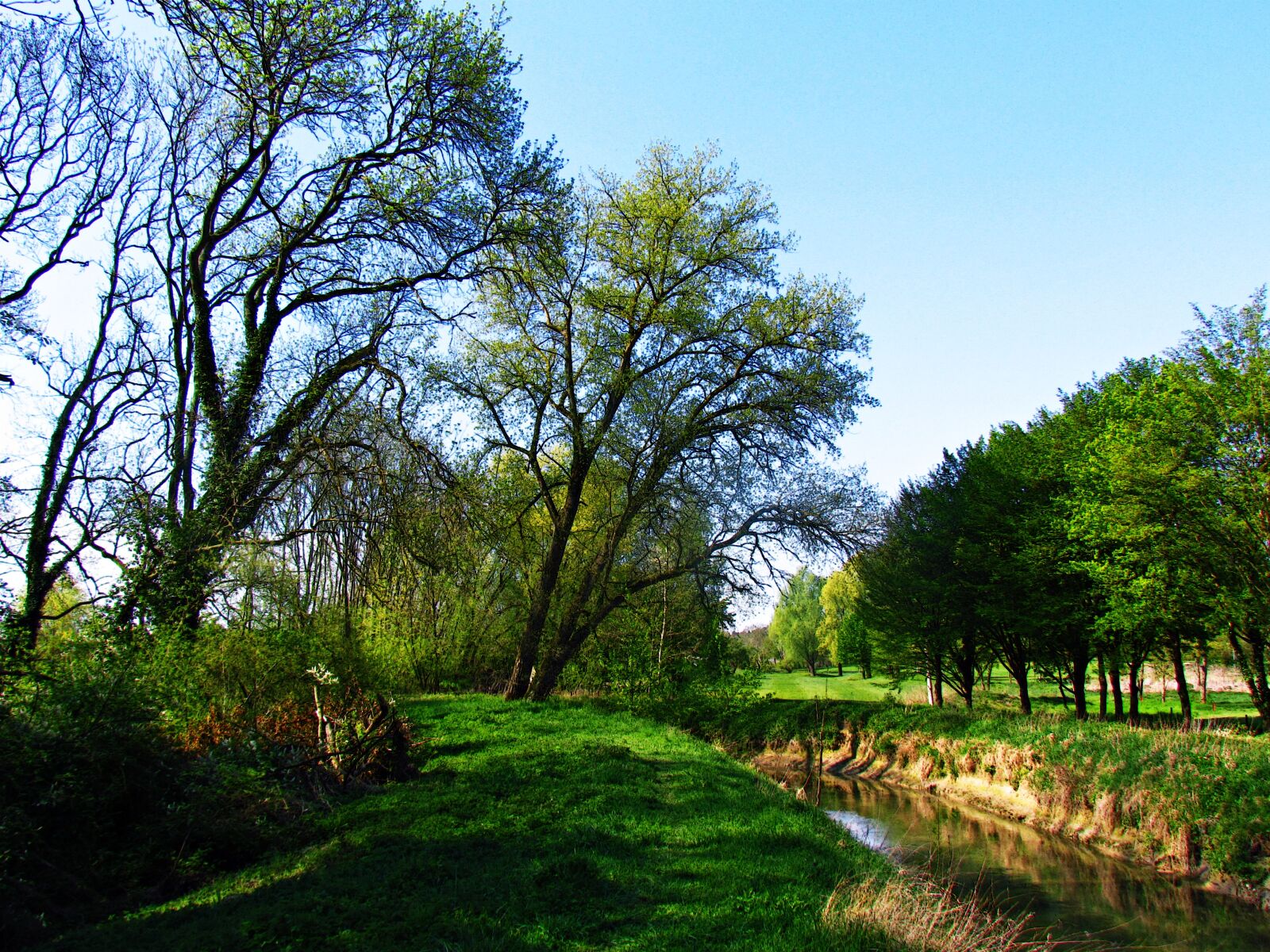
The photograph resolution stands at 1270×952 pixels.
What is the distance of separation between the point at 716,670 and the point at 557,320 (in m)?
12.1

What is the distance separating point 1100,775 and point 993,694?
86.5ft

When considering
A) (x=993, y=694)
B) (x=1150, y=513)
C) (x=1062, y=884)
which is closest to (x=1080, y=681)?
(x=1150, y=513)

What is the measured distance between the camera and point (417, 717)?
16891 mm

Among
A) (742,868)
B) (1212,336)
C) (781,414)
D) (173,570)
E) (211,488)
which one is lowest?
(742,868)

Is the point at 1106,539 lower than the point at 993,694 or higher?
higher

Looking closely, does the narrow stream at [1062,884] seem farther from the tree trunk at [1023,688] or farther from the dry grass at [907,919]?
the tree trunk at [1023,688]

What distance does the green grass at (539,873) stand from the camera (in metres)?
5.66

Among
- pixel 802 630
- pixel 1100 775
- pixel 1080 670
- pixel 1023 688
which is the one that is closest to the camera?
pixel 1100 775

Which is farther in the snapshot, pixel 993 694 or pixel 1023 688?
pixel 993 694

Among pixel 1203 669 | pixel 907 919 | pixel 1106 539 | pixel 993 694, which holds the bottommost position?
pixel 993 694

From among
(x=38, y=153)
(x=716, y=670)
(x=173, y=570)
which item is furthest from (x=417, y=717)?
(x=38, y=153)

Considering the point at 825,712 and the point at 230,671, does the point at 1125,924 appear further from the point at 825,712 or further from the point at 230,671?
the point at 825,712

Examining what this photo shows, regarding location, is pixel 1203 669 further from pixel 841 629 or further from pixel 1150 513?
pixel 841 629

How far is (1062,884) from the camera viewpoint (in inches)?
470
